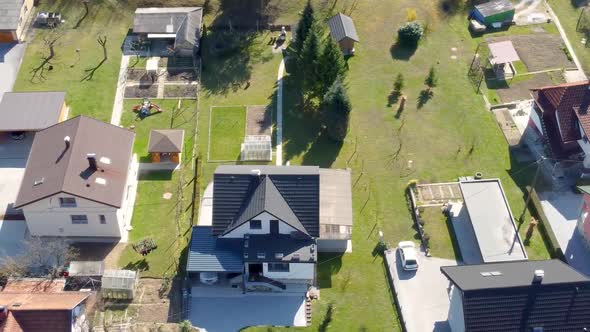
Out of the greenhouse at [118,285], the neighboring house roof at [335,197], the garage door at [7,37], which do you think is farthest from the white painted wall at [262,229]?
the garage door at [7,37]

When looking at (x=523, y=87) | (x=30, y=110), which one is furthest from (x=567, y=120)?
(x=30, y=110)

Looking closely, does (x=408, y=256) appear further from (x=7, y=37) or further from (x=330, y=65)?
(x=7, y=37)

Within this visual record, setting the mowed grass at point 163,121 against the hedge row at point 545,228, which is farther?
the mowed grass at point 163,121

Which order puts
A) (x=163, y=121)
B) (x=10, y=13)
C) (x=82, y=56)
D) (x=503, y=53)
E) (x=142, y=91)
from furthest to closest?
(x=10, y=13)
(x=82, y=56)
(x=503, y=53)
(x=142, y=91)
(x=163, y=121)

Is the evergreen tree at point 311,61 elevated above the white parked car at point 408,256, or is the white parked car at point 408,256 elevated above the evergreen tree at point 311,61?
the evergreen tree at point 311,61

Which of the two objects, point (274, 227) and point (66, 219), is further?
point (66, 219)

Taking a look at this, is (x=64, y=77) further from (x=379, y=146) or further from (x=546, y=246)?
(x=546, y=246)

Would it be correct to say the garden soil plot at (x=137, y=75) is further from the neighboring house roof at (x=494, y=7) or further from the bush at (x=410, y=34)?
the neighboring house roof at (x=494, y=7)

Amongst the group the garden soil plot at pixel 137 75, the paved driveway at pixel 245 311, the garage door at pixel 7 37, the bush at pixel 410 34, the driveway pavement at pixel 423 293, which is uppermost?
the bush at pixel 410 34
